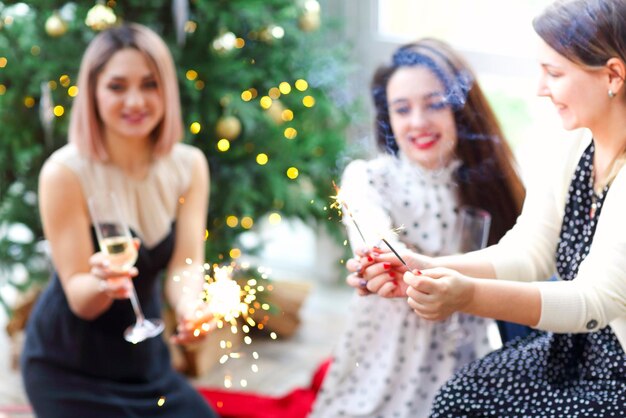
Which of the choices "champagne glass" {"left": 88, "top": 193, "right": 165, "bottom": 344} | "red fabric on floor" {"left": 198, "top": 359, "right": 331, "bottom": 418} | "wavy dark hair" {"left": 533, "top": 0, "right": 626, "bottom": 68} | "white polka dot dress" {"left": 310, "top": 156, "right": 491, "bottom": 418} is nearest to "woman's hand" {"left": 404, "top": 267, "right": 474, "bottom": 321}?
"wavy dark hair" {"left": 533, "top": 0, "right": 626, "bottom": 68}

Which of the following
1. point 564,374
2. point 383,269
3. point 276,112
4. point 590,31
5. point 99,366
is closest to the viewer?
point 590,31

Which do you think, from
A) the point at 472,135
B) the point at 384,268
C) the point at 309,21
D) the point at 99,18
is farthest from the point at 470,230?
the point at 99,18

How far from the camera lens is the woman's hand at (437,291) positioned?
1244 millimetres

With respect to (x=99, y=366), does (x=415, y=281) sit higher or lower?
higher

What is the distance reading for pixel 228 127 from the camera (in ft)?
8.64

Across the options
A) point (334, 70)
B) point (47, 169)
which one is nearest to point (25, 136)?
point (47, 169)

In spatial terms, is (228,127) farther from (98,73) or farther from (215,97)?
(98,73)

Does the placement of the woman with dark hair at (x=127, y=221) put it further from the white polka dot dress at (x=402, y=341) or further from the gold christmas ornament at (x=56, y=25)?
the gold christmas ornament at (x=56, y=25)

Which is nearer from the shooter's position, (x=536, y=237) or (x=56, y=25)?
(x=536, y=237)

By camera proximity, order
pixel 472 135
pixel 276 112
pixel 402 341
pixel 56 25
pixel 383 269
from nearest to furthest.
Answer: pixel 383 269
pixel 472 135
pixel 402 341
pixel 56 25
pixel 276 112

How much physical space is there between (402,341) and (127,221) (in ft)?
2.16

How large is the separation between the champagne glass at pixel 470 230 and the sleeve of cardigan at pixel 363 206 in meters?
0.13

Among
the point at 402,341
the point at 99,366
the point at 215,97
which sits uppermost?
the point at 215,97

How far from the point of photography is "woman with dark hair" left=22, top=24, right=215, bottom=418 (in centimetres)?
207
